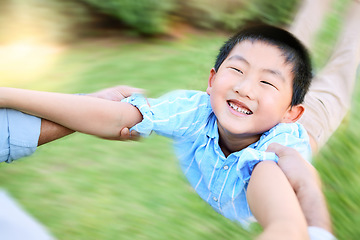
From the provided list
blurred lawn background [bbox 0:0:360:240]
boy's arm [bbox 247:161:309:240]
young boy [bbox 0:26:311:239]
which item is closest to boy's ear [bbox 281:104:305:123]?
young boy [bbox 0:26:311:239]

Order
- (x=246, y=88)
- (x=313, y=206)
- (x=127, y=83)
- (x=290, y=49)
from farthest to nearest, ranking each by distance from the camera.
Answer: (x=127, y=83) < (x=290, y=49) < (x=246, y=88) < (x=313, y=206)

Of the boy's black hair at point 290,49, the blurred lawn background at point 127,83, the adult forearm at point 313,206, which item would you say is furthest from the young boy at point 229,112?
the blurred lawn background at point 127,83

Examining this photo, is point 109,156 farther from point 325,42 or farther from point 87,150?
point 325,42

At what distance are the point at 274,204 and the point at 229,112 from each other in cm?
53

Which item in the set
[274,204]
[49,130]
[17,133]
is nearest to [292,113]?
[274,204]

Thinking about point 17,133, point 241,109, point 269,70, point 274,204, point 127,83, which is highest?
point 269,70

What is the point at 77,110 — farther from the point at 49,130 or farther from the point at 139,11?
the point at 139,11

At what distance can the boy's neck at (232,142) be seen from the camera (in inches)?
77.5

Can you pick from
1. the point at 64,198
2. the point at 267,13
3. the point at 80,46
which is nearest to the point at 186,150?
the point at 64,198

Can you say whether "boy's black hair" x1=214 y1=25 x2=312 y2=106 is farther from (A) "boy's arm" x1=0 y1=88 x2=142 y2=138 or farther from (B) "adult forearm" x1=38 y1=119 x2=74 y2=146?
(B) "adult forearm" x1=38 y1=119 x2=74 y2=146

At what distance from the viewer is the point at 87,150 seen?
128 inches

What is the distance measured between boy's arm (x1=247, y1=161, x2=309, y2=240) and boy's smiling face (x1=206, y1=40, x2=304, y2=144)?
0.26m

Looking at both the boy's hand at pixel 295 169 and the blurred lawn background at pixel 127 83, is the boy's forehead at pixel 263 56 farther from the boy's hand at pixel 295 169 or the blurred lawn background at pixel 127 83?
the blurred lawn background at pixel 127 83

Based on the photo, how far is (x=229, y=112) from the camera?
182 centimetres
